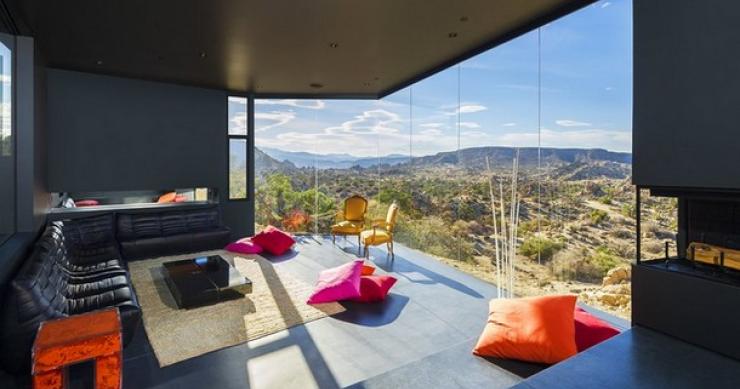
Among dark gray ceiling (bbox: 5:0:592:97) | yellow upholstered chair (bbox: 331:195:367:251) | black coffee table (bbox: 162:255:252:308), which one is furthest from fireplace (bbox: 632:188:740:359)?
yellow upholstered chair (bbox: 331:195:367:251)

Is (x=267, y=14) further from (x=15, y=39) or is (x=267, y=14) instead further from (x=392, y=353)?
(x=392, y=353)

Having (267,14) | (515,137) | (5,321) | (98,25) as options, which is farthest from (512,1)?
(5,321)

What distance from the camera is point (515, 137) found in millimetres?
4215

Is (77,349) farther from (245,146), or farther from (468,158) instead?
(245,146)

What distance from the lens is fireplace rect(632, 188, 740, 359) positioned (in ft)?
5.78

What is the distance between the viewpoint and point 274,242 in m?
5.93

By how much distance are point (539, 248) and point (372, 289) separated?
1.85 m

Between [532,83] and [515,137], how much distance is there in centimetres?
61

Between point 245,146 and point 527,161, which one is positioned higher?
point 245,146

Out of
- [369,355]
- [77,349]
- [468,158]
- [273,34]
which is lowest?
[369,355]

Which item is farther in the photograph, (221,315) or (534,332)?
(221,315)

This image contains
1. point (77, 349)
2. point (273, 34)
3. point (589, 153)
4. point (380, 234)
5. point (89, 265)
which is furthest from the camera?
point (380, 234)

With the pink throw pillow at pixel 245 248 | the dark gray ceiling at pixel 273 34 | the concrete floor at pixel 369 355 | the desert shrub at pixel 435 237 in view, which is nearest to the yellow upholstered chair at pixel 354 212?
the desert shrub at pixel 435 237

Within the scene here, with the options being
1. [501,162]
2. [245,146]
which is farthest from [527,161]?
[245,146]
